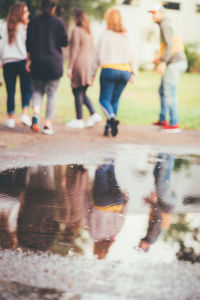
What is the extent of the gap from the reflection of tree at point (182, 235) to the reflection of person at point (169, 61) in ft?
17.5

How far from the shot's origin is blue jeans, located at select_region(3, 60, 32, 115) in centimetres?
952

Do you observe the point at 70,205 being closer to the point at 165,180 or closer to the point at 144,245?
the point at 144,245

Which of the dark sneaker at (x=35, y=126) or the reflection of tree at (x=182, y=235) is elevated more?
the reflection of tree at (x=182, y=235)

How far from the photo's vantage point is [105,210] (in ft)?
16.1

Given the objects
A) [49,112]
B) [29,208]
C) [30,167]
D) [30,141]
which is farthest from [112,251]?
[49,112]

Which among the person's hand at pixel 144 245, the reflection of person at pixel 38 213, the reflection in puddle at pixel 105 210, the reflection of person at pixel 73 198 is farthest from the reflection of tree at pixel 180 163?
the person's hand at pixel 144 245

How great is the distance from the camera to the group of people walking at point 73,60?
899 cm

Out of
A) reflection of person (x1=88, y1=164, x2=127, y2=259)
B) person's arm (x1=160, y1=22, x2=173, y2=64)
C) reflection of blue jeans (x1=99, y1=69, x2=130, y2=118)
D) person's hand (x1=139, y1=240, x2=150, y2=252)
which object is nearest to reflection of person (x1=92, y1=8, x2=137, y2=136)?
reflection of blue jeans (x1=99, y1=69, x2=130, y2=118)

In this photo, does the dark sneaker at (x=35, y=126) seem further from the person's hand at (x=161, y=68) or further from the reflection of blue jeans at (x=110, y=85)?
the person's hand at (x=161, y=68)

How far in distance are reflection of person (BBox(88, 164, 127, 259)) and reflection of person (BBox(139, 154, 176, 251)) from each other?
22 cm

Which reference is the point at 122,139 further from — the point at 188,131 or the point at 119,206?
the point at 119,206

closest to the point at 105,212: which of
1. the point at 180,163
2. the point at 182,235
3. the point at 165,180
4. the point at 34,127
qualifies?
the point at 182,235

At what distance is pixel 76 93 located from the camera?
10172mm

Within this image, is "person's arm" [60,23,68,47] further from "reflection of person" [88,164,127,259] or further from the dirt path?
"reflection of person" [88,164,127,259]
